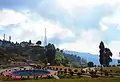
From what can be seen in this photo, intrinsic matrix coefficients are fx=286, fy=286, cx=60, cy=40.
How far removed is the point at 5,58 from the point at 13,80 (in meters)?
75.9

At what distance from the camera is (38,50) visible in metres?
157

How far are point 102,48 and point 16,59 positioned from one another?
47.7 m

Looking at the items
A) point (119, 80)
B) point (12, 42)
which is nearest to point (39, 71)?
point (119, 80)

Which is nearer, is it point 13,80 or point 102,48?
point 13,80

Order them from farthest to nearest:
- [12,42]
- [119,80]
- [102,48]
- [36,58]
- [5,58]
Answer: [12,42]
[36,58]
[5,58]
[102,48]
[119,80]

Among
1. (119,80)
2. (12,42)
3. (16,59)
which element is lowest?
(119,80)

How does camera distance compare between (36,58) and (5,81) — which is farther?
(36,58)

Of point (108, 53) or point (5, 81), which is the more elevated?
point (108, 53)

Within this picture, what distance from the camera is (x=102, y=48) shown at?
110m

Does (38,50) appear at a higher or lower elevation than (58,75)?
higher

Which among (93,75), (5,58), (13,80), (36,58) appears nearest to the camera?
(13,80)

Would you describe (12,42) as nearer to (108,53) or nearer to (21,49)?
(21,49)

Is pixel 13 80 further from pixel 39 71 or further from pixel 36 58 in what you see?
pixel 36 58

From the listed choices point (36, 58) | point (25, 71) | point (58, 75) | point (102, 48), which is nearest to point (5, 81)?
point (58, 75)
